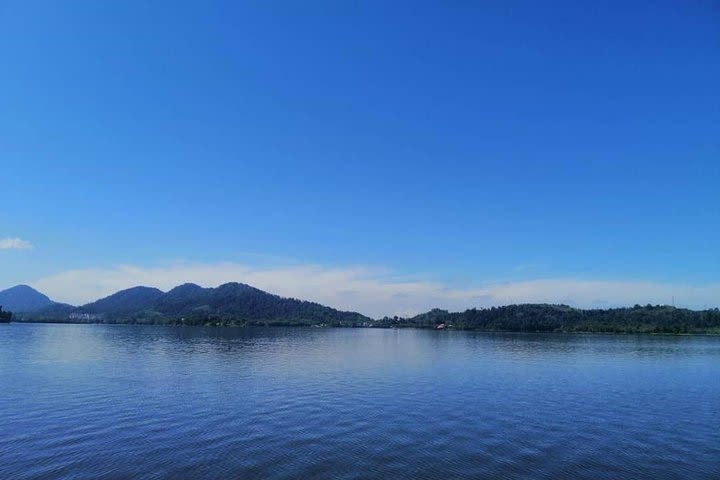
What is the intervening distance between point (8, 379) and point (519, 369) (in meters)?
69.7

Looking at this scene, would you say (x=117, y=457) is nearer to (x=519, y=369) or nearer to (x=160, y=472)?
(x=160, y=472)

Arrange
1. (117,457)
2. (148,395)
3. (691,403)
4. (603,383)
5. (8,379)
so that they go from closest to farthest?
(117,457) < (148,395) < (691,403) < (8,379) < (603,383)

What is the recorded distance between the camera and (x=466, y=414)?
38.1 metres

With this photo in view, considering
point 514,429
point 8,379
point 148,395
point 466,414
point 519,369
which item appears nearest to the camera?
point 514,429

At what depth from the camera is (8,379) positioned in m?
50.2

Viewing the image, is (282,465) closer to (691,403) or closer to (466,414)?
(466,414)

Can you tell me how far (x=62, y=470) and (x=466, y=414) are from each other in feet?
94.8

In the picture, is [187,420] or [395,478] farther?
[187,420]

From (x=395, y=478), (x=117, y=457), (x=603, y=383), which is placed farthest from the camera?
(x=603, y=383)

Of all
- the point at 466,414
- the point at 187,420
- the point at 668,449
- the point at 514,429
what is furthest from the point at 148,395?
the point at 668,449

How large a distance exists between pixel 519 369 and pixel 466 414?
3908 centimetres

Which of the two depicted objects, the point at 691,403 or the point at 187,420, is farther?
the point at 691,403

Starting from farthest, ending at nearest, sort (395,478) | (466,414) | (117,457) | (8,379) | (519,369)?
1. (519,369)
2. (8,379)
3. (466,414)
4. (117,457)
5. (395,478)

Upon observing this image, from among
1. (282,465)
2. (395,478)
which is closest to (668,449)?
(395,478)
